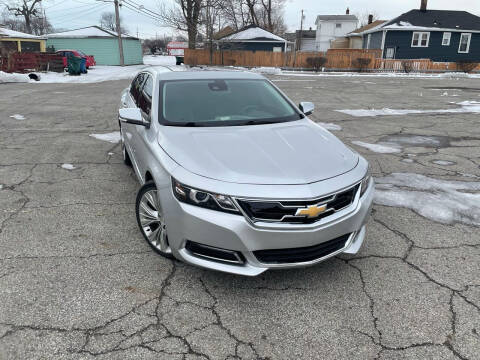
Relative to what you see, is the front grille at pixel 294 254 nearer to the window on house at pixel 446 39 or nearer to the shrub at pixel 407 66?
the shrub at pixel 407 66

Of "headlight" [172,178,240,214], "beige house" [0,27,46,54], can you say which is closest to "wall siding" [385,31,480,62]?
"beige house" [0,27,46,54]

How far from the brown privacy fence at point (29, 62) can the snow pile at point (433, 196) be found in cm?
2562

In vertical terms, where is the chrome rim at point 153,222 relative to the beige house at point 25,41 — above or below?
below

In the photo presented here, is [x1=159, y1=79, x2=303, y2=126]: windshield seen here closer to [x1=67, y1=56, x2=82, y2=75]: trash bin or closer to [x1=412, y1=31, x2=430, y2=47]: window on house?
[x1=67, y1=56, x2=82, y2=75]: trash bin

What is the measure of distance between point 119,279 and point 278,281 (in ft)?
4.30

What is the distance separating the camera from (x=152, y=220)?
133 inches

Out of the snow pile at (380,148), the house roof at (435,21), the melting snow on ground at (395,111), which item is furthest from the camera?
the house roof at (435,21)

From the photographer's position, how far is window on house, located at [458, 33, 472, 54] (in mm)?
36375

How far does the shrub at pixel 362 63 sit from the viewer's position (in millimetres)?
32031

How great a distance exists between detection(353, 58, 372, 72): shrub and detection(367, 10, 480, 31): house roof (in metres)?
6.58

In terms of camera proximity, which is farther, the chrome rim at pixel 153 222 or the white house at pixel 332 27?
the white house at pixel 332 27

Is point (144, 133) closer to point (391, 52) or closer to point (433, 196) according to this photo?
point (433, 196)

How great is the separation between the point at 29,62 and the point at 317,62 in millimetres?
21721

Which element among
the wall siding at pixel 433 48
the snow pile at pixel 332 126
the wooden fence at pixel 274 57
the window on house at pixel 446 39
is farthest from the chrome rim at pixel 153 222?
the window on house at pixel 446 39
